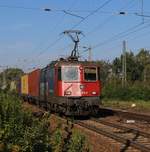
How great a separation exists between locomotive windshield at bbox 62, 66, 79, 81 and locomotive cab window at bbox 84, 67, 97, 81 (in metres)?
0.48

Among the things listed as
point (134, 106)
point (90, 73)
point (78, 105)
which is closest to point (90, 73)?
point (90, 73)

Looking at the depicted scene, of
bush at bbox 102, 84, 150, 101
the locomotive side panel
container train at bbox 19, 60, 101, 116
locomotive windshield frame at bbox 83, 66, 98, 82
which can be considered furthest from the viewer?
bush at bbox 102, 84, 150, 101

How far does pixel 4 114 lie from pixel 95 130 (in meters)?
8.00

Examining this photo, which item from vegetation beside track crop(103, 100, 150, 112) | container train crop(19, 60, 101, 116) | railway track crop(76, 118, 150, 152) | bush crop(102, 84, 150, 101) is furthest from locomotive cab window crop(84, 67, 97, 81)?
bush crop(102, 84, 150, 101)

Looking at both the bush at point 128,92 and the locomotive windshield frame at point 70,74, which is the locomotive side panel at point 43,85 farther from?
the bush at point 128,92

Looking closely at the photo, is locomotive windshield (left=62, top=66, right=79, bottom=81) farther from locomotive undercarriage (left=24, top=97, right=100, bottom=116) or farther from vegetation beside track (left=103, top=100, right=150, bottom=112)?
vegetation beside track (left=103, top=100, right=150, bottom=112)

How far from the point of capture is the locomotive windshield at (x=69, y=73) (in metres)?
26.4

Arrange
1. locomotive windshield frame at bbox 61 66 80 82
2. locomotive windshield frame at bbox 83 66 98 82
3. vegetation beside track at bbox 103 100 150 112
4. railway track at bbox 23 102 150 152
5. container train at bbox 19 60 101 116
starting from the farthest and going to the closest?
vegetation beside track at bbox 103 100 150 112, locomotive windshield frame at bbox 83 66 98 82, locomotive windshield frame at bbox 61 66 80 82, container train at bbox 19 60 101 116, railway track at bbox 23 102 150 152

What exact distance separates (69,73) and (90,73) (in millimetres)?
1074

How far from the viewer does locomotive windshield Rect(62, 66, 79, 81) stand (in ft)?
86.7

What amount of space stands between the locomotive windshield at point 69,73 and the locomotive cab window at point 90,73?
0.48 metres

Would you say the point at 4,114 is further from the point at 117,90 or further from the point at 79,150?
the point at 117,90

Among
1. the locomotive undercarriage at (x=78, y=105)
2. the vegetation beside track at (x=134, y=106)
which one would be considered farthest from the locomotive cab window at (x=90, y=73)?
the vegetation beside track at (x=134, y=106)

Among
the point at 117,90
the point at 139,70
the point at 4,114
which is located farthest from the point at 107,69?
the point at 4,114
